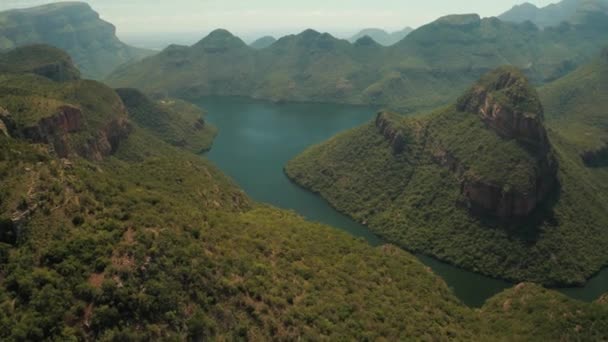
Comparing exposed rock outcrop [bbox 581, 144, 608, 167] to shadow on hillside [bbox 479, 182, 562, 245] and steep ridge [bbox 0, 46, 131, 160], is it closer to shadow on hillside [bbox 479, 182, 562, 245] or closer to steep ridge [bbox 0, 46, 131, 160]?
shadow on hillside [bbox 479, 182, 562, 245]

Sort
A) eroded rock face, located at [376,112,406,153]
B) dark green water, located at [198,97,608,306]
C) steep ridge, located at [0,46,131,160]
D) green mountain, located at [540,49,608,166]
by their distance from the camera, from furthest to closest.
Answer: green mountain, located at [540,49,608,166] < eroded rock face, located at [376,112,406,153] < dark green water, located at [198,97,608,306] < steep ridge, located at [0,46,131,160]

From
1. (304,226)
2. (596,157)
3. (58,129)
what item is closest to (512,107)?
(596,157)

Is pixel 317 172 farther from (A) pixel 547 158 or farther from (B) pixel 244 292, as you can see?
(B) pixel 244 292

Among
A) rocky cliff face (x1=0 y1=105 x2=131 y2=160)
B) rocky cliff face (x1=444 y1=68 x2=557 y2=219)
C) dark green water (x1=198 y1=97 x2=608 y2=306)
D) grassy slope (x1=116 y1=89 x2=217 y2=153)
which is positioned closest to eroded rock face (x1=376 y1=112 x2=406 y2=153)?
rocky cliff face (x1=444 y1=68 x2=557 y2=219)

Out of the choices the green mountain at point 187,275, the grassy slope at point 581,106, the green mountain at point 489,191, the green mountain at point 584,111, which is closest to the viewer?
the green mountain at point 187,275

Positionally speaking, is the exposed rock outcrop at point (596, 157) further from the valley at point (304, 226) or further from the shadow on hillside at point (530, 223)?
the shadow on hillside at point (530, 223)

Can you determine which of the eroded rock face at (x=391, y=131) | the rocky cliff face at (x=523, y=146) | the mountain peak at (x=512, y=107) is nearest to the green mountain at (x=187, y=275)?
the rocky cliff face at (x=523, y=146)

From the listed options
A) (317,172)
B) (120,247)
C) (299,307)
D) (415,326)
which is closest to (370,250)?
(415,326)
